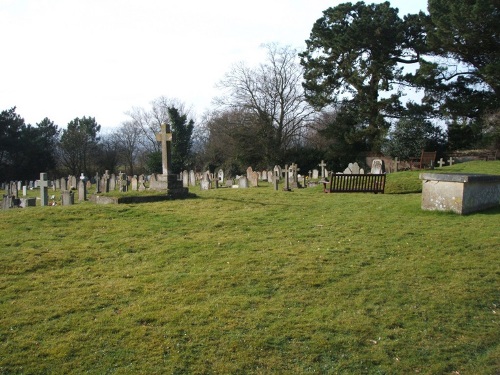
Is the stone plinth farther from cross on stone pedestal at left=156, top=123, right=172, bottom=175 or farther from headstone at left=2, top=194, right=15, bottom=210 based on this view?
headstone at left=2, top=194, right=15, bottom=210

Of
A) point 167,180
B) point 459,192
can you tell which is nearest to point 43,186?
point 167,180

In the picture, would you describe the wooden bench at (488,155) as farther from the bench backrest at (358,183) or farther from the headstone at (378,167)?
the bench backrest at (358,183)

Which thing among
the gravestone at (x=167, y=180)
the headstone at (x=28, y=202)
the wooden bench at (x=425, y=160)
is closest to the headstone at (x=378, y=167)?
the gravestone at (x=167, y=180)

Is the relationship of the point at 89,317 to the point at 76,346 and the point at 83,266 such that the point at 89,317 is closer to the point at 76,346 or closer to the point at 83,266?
the point at 76,346

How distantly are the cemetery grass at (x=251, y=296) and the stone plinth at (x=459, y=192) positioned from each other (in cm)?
48

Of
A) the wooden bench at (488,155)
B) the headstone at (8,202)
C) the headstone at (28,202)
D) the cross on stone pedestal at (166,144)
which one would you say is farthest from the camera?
the wooden bench at (488,155)

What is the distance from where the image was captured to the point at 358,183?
666 inches

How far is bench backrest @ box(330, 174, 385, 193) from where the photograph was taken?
16578 mm

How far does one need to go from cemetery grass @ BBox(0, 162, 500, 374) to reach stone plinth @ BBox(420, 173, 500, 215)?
48 cm

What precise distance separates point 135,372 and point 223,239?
15.0 feet

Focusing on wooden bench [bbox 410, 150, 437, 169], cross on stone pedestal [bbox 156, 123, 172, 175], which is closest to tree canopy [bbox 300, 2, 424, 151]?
wooden bench [bbox 410, 150, 437, 169]

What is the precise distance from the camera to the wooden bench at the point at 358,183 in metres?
16.6

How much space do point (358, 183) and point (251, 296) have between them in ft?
38.4

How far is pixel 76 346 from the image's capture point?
4793mm
